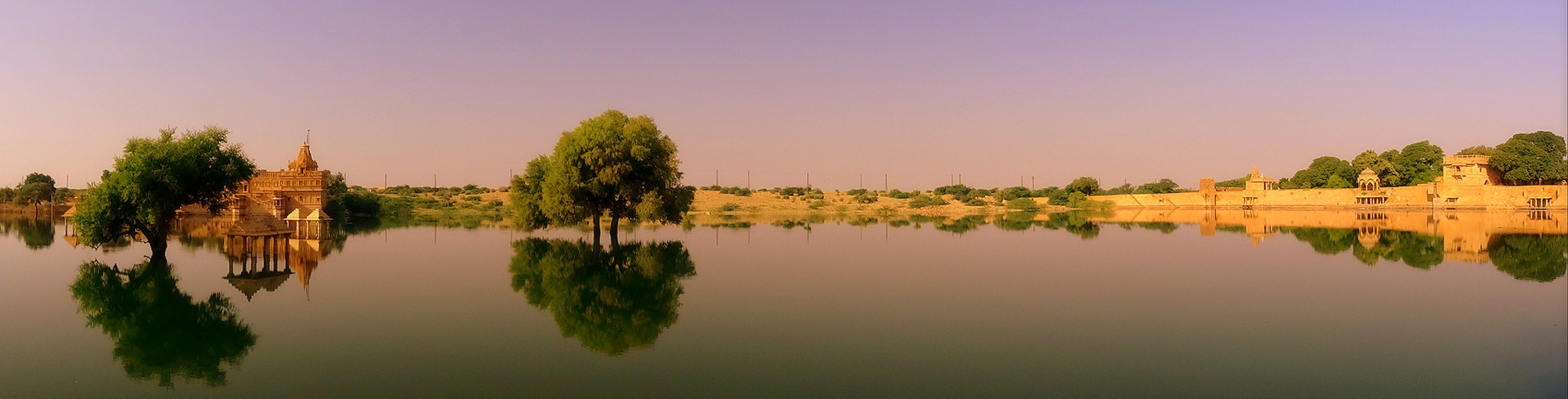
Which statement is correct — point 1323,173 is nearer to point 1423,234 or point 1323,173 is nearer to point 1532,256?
point 1423,234

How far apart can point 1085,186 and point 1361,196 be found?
31.0m

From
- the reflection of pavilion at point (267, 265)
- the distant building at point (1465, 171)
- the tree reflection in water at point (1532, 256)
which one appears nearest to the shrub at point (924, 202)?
the distant building at point (1465, 171)

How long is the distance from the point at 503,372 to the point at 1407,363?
11457 mm

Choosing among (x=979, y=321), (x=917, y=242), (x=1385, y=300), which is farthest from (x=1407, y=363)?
(x=917, y=242)

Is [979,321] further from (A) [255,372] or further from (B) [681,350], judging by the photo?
(A) [255,372]

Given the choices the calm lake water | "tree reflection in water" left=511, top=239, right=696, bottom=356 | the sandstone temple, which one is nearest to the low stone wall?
the sandstone temple

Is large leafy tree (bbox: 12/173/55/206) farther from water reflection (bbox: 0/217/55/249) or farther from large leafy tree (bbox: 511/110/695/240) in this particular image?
large leafy tree (bbox: 511/110/695/240)

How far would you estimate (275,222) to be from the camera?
1080 inches

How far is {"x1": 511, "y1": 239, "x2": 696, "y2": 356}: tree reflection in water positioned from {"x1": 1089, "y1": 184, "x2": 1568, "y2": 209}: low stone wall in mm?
67299

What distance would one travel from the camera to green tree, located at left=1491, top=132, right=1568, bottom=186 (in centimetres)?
6262

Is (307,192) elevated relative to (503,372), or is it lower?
elevated

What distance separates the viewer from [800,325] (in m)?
12.4

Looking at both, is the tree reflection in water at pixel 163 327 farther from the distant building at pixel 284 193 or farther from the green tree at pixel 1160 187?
the green tree at pixel 1160 187

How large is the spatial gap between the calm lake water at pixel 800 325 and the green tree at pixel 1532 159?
5265cm
